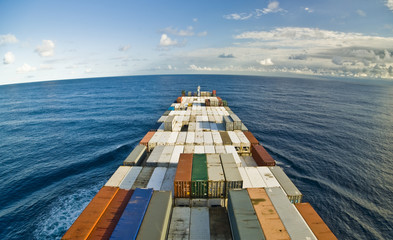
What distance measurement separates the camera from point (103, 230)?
16.7m

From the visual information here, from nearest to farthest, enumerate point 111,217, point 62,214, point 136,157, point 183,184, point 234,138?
point 111,217 → point 183,184 → point 62,214 → point 136,157 → point 234,138

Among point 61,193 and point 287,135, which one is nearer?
point 61,193

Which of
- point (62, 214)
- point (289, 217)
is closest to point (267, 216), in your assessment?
point (289, 217)

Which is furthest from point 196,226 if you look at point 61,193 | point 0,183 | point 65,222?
point 0,183

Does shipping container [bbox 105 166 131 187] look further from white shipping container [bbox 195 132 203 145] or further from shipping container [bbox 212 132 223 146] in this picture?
shipping container [bbox 212 132 223 146]

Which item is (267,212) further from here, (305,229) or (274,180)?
(274,180)

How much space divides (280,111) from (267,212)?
8822cm

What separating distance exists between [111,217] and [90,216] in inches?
85.8

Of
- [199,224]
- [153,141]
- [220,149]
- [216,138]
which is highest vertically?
[216,138]

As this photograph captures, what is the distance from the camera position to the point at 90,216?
17891mm

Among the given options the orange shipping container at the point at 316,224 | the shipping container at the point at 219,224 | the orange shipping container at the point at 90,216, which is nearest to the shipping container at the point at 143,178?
the orange shipping container at the point at 90,216

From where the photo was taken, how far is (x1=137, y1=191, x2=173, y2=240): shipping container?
15352 millimetres

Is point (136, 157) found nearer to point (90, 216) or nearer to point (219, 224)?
point (90, 216)

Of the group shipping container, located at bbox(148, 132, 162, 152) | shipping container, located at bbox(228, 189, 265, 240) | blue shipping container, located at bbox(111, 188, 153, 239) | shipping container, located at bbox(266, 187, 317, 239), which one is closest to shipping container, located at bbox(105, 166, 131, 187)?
blue shipping container, located at bbox(111, 188, 153, 239)
